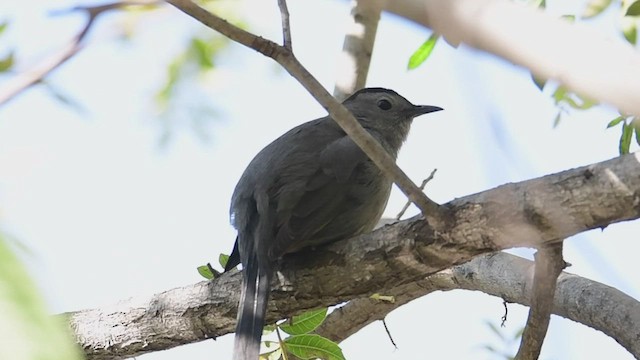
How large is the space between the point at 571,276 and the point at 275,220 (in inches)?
50.4

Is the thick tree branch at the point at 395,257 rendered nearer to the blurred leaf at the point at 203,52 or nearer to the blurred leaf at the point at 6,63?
the blurred leaf at the point at 6,63

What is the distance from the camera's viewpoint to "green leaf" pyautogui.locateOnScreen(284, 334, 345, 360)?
346 centimetres

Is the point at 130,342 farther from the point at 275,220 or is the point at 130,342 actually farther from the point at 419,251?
the point at 419,251

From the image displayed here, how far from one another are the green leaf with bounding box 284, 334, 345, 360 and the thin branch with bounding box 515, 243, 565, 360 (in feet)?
3.17

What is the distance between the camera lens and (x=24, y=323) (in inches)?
22.6

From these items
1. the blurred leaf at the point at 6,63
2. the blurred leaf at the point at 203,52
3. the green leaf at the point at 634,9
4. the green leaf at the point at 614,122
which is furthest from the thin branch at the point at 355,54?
the blurred leaf at the point at 6,63

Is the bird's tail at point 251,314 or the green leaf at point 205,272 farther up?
the green leaf at point 205,272

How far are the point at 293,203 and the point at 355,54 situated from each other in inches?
63.5

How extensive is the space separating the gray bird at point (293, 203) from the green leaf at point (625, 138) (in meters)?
1.14

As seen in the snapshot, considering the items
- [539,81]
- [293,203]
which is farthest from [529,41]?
[293,203]

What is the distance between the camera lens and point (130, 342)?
3.52 m

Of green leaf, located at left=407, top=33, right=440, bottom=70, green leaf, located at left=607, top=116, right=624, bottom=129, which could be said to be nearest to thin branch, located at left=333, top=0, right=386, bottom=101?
green leaf, located at left=407, top=33, right=440, bottom=70

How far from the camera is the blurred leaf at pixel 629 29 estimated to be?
311 centimetres

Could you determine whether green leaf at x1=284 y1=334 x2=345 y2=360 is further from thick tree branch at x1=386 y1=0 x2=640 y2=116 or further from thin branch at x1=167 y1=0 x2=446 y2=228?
thick tree branch at x1=386 y1=0 x2=640 y2=116
